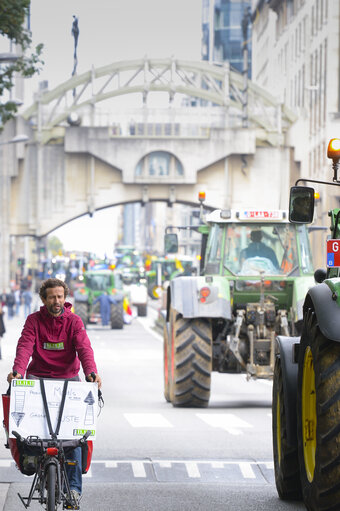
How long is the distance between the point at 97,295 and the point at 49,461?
5200 cm

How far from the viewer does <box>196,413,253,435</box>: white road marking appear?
16194 millimetres

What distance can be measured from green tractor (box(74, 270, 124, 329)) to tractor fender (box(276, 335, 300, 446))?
45.7 metres

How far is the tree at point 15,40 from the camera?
28.8 meters

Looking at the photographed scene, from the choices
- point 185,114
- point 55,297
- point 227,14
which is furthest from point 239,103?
point 227,14

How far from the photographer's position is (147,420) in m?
17.4

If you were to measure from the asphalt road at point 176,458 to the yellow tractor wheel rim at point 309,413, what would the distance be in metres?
1.00

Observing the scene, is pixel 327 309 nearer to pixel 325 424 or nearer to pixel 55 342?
pixel 325 424

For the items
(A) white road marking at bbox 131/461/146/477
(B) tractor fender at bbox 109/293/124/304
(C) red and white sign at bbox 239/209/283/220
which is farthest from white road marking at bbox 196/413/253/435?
(B) tractor fender at bbox 109/293/124/304

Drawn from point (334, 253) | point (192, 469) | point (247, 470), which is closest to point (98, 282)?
point (192, 469)

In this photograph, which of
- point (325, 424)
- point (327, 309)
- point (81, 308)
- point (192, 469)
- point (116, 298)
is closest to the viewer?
point (325, 424)

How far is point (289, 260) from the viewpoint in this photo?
19922 mm

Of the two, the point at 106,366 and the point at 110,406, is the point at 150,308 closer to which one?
the point at 106,366

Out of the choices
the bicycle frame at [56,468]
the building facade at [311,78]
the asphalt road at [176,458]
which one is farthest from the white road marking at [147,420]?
the building facade at [311,78]

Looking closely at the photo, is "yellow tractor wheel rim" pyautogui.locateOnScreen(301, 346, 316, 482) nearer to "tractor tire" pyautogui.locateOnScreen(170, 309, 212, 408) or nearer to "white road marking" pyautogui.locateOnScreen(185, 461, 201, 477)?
"white road marking" pyautogui.locateOnScreen(185, 461, 201, 477)
